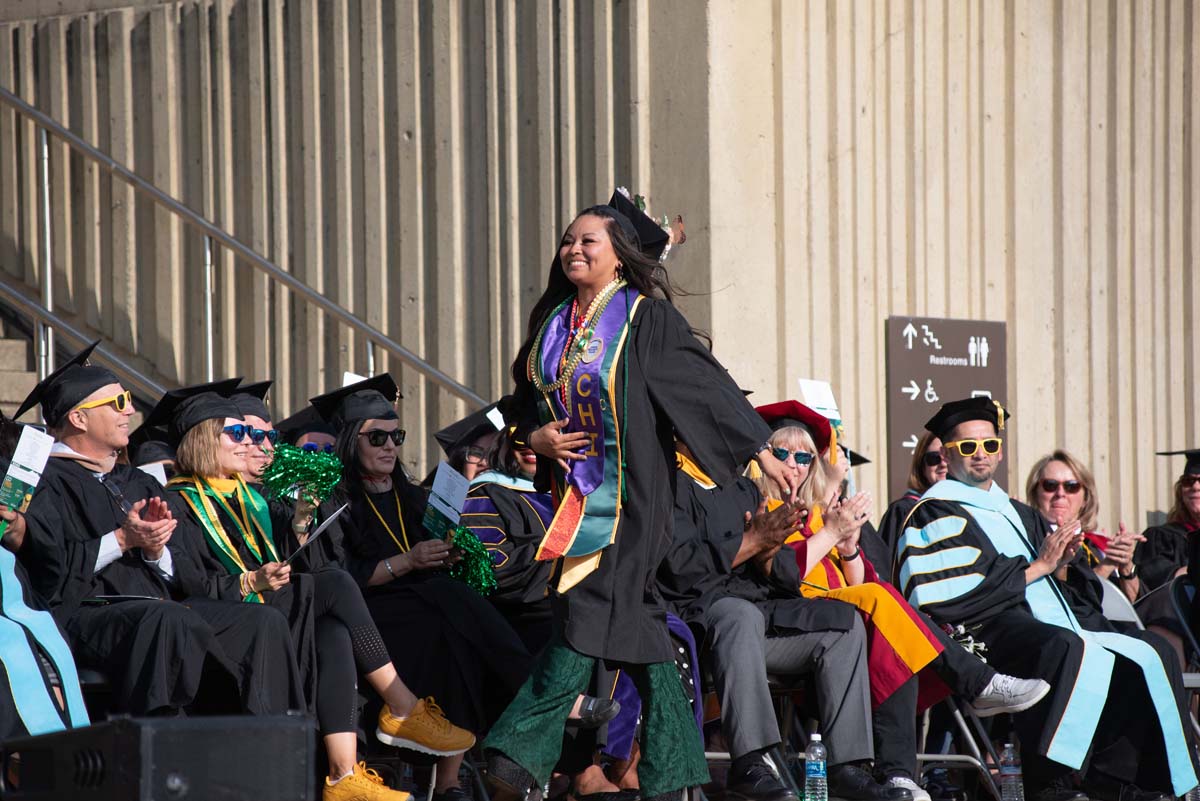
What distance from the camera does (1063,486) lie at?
27.1 ft

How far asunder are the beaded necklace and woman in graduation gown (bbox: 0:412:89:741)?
1668 millimetres

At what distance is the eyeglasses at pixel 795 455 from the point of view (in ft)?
23.1

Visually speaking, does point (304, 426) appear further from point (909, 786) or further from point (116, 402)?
point (909, 786)

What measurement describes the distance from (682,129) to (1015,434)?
288 cm

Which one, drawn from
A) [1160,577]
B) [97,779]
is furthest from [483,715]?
[1160,577]

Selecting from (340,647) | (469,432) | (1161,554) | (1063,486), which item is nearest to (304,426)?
(469,432)

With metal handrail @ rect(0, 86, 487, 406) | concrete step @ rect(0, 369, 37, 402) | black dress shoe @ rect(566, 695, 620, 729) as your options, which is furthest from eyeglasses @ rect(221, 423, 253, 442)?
concrete step @ rect(0, 369, 37, 402)

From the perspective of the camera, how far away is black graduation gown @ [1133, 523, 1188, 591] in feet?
29.8

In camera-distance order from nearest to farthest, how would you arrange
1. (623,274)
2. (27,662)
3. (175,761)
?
1. (175,761)
2. (27,662)
3. (623,274)

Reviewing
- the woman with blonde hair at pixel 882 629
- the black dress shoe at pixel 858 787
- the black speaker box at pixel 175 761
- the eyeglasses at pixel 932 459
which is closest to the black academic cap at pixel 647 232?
the woman with blonde hair at pixel 882 629

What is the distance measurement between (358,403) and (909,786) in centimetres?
253

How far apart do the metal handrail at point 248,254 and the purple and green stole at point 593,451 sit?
10.6 ft

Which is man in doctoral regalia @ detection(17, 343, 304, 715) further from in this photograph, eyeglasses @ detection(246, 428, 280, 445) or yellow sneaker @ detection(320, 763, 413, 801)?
eyeglasses @ detection(246, 428, 280, 445)

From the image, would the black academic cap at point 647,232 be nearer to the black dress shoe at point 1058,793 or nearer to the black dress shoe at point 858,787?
the black dress shoe at point 858,787
